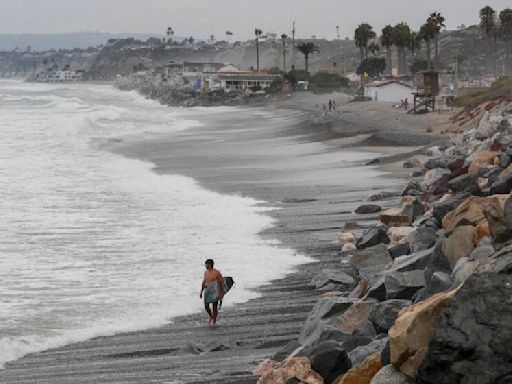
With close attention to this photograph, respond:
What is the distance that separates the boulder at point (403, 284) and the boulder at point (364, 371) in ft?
7.63

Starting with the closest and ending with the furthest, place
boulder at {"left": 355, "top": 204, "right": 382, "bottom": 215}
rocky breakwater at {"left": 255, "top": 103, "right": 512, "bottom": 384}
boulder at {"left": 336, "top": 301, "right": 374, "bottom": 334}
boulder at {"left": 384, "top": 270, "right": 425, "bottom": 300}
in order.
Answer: rocky breakwater at {"left": 255, "top": 103, "right": 512, "bottom": 384}
boulder at {"left": 336, "top": 301, "right": 374, "bottom": 334}
boulder at {"left": 384, "top": 270, "right": 425, "bottom": 300}
boulder at {"left": 355, "top": 204, "right": 382, "bottom": 215}

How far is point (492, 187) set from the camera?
13422 millimetres

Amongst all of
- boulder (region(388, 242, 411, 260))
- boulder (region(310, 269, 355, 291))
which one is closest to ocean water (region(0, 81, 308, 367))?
boulder (region(310, 269, 355, 291))

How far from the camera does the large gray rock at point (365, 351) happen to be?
326 inches

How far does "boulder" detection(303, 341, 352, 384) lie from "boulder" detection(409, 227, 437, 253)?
14.6 feet

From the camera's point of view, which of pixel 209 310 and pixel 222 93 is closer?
pixel 209 310

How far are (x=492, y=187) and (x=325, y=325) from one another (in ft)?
15.3

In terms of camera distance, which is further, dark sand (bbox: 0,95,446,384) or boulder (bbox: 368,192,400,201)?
boulder (bbox: 368,192,400,201)

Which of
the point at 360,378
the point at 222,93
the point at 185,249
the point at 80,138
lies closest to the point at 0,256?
the point at 185,249

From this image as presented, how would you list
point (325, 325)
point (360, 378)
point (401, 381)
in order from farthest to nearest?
1. point (325, 325)
2. point (360, 378)
3. point (401, 381)

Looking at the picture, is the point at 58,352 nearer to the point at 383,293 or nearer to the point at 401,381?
the point at 383,293

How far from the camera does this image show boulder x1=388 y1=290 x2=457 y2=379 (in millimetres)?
6961

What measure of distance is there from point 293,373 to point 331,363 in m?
0.45

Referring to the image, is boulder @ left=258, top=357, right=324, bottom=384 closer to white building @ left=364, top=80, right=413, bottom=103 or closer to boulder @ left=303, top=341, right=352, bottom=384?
boulder @ left=303, top=341, right=352, bottom=384
